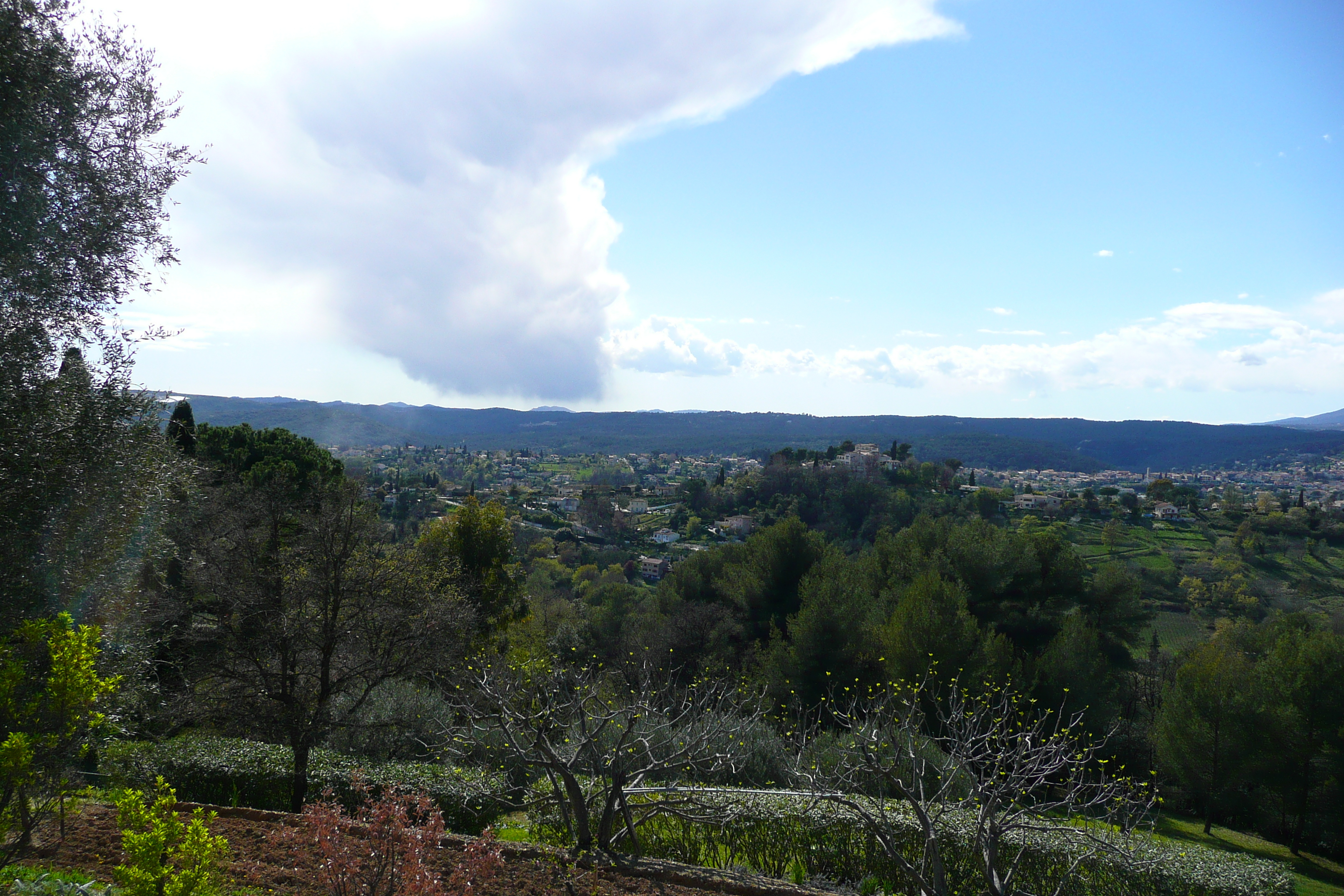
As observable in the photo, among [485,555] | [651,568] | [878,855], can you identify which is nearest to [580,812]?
[878,855]

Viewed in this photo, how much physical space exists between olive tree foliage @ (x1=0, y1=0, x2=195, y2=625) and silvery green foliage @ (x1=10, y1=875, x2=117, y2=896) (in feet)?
6.77

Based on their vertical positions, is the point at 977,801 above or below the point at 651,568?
above

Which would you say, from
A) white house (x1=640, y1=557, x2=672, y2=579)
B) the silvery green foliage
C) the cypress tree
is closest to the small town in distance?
white house (x1=640, y1=557, x2=672, y2=579)

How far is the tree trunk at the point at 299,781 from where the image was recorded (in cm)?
705

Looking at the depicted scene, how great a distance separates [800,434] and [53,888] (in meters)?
130

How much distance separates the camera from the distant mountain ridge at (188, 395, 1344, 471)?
101750 mm

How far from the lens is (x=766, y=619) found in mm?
21656

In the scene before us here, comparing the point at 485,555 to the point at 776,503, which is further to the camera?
the point at 776,503

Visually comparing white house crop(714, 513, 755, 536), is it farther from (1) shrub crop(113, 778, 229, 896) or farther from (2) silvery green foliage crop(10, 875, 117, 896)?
(1) shrub crop(113, 778, 229, 896)

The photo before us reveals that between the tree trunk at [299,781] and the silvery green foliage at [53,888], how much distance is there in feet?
9.82

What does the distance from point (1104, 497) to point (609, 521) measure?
162 ft

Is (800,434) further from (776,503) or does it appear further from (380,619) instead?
(380,619)

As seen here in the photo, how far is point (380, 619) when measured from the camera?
878 centimetres

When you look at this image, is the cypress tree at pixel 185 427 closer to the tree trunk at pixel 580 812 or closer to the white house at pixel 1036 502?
the tree trunk at pixel 580 812
